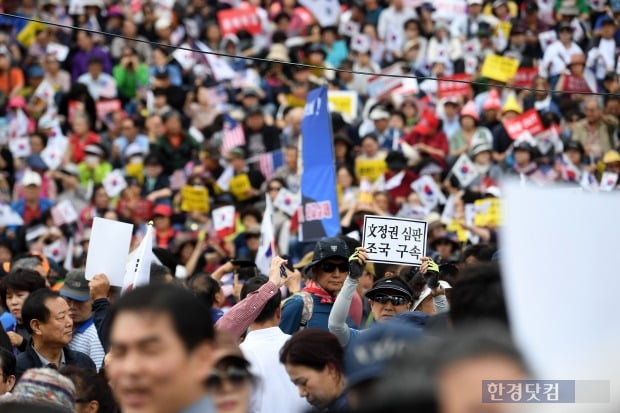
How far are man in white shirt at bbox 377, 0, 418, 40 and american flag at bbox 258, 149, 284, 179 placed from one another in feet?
14.5

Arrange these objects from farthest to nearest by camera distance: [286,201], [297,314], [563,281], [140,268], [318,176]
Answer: [286,201] → [318,176] → [140,268] → [297,314] → [563,281]

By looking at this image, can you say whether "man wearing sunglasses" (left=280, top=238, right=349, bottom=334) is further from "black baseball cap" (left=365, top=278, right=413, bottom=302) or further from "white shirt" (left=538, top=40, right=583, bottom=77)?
"white shirt" (left=538, top=40, right=583, bottom=77)

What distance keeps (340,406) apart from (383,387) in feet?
5.96

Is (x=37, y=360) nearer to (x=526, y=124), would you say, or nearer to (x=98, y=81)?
(x=526, y=124)

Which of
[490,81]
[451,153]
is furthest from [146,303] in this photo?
[490,81]

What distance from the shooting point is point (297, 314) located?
8398 millimetres

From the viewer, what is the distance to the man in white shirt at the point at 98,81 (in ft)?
64.8

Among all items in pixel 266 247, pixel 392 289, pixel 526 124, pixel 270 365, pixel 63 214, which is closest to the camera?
pixel 270 365

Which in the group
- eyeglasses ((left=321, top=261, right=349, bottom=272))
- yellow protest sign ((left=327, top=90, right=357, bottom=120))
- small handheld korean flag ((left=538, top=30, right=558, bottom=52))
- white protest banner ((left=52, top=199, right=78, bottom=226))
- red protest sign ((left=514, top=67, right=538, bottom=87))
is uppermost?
small handheld korean flag ((left=538, top=30, right=558, bottom=52))

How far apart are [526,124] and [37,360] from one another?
31.5 feet

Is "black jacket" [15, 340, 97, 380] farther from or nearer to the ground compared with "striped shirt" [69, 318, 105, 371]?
farther from the ground

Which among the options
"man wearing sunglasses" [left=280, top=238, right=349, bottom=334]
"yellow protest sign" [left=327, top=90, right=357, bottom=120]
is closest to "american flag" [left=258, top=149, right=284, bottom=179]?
"yellow protest sign" [left=327, top=90, right=357, bottom=120]

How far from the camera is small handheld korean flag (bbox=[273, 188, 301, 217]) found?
1461 centimetres

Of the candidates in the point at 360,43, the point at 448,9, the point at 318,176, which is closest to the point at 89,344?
the point at 318,176
